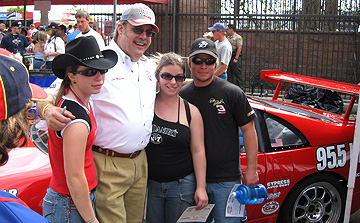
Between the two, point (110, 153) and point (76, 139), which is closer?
point (76, 139)

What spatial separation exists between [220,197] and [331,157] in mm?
1584

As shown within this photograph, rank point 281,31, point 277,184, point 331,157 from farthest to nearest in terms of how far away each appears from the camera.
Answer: point 281,31, point 331,157, point 277,184

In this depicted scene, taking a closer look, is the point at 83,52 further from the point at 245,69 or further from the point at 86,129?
the point at 245,69

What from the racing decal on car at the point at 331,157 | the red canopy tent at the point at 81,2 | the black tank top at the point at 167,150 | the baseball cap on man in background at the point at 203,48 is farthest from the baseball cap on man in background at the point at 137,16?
the red canopy tent at the point at 81,2

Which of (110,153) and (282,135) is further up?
(110,153)

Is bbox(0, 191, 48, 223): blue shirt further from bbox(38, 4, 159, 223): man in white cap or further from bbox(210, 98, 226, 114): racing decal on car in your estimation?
bbox(210, 98, 226, 114): racing decal on car

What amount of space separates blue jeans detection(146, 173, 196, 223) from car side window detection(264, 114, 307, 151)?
1.23 meters

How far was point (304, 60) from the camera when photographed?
1223cm

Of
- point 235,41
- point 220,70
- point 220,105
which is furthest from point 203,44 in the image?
point 235,41

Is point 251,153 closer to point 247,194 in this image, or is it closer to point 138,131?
point 247,194

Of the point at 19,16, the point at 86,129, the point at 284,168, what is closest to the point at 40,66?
the point at 284,168

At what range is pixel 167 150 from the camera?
281 cm

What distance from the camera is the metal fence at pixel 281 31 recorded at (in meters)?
11.6

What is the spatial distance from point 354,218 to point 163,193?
111 inches
